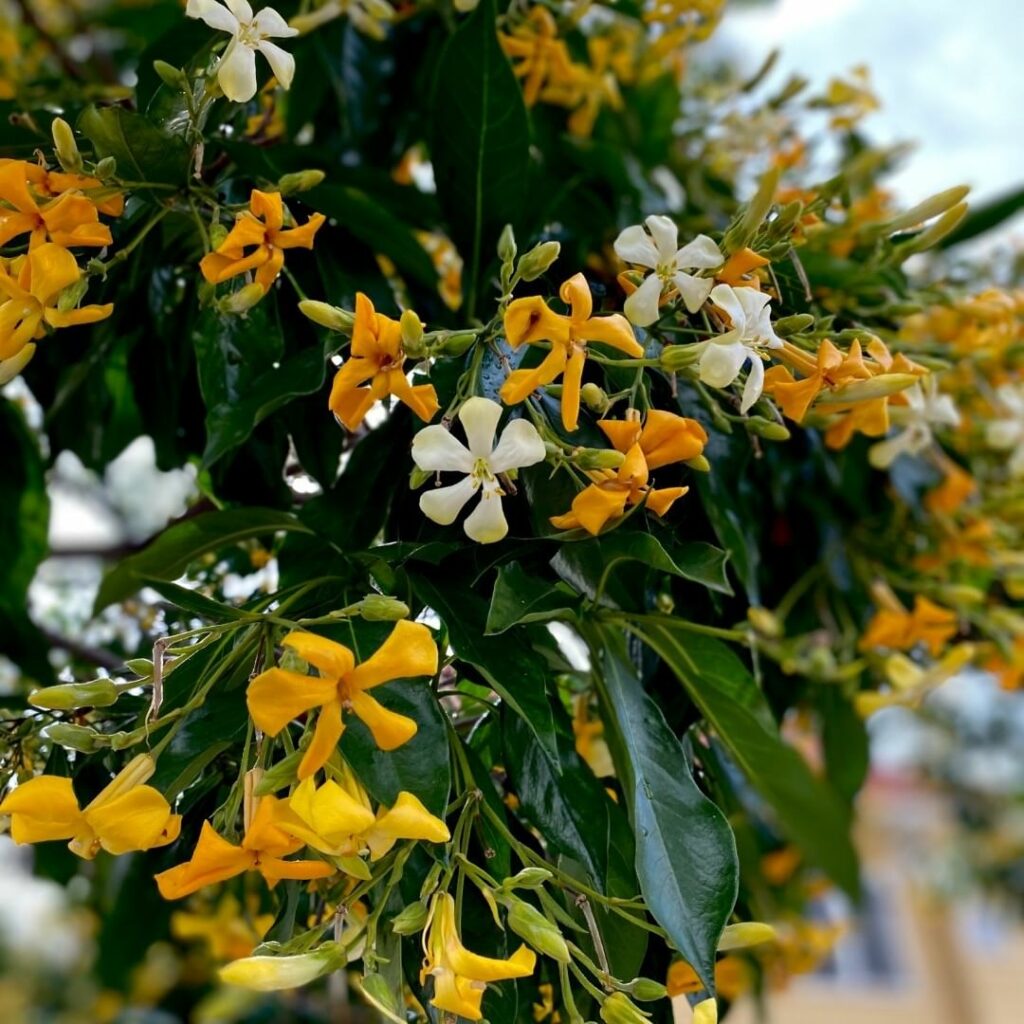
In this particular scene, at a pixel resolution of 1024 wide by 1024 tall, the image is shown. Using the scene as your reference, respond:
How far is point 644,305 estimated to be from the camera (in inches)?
18.6

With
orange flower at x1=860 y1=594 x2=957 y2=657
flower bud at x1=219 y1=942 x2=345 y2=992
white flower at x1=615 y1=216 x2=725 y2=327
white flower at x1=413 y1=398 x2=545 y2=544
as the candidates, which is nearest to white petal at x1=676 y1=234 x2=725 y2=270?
white flower at x1=615 y1=216 x2=725 y2=327

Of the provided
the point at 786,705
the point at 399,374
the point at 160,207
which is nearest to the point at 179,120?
the point at 160,207

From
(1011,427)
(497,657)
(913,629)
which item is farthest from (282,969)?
(1011,427)

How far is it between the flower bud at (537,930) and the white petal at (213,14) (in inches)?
15.3

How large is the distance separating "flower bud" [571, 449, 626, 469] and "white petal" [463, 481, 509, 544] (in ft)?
0.12

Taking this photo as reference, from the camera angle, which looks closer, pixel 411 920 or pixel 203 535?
pixel 411 920

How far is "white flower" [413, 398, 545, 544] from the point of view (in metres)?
0.44

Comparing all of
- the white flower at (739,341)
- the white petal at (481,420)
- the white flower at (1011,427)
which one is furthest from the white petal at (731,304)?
the white flower at (1011,427)

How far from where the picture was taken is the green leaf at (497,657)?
469 mm

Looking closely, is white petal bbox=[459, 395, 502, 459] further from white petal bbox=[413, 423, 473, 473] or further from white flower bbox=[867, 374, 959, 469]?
white flower bbox=[867, 374, 959, 469]

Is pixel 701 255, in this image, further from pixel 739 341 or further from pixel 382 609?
pixel 382 609

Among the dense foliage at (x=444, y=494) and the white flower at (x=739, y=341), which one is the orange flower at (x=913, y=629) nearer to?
the dense foliage at (x=444, y=494)

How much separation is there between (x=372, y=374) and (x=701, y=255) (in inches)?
6.0

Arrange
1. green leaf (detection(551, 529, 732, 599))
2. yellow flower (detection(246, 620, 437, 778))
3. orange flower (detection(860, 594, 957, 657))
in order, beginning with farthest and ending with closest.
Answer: orange flower (detection(860, 594, 957, 657)), green leaf (detection(551, 529, 732, 599)), yellow flower (detection(246, 620, 437, 778))
